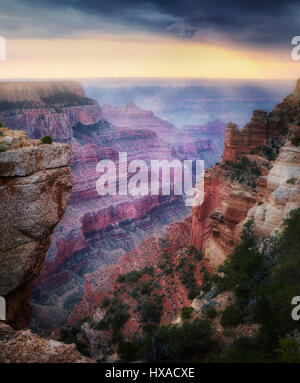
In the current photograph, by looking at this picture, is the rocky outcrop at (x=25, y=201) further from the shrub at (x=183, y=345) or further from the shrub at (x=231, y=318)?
the shrub at (x=231, y=318)

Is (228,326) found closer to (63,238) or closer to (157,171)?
(63,238)

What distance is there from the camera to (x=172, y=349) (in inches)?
380

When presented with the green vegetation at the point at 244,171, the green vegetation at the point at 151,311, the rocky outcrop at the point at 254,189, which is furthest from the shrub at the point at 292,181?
the green vegetation at the point at 151,311

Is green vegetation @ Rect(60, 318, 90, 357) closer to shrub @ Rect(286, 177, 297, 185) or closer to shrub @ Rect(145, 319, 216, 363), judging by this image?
shrub @ Rect(145, 319, 216, 363)

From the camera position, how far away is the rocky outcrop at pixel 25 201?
32.8 ft

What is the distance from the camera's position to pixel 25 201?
1018cm

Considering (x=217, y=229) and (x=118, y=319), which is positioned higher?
(x=217, y=229)

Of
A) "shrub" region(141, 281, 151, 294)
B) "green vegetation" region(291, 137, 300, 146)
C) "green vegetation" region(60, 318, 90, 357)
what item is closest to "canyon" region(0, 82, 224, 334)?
"green vegetation" region(60, 318, 90, 357)

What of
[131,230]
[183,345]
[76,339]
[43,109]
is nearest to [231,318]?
[183,345]

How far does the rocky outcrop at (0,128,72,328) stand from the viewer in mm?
10008

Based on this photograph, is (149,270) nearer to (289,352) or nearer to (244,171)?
(244,171)

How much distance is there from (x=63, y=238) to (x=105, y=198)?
12849 millimetres

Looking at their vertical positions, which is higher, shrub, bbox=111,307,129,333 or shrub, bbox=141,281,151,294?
shrub, bbox=141,281,151,294
